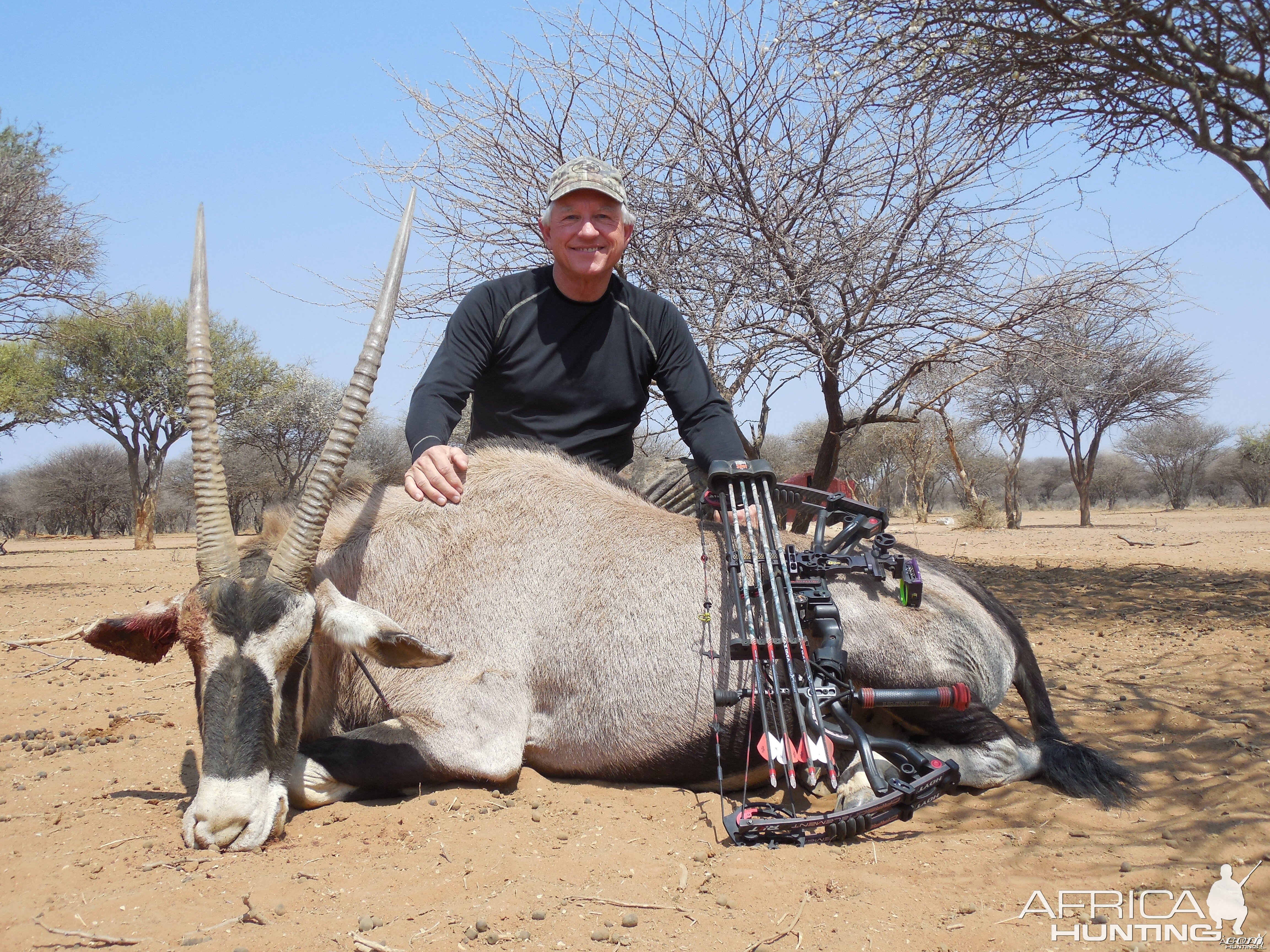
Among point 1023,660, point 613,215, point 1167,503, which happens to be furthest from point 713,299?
point 1167,503

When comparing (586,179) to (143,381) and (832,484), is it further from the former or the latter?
(143,381)

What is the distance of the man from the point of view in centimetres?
408

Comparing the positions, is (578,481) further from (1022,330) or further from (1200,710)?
(1022,330)

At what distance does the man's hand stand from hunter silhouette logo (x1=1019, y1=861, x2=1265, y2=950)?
2.36 m

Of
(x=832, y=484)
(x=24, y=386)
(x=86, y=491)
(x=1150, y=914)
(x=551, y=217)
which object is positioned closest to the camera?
(x=1150, y=914)

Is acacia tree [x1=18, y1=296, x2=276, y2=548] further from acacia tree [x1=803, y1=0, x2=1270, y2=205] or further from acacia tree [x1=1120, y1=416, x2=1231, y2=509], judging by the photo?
acacia tree [x1=1120, y1=416, x2=1231, y2=509]

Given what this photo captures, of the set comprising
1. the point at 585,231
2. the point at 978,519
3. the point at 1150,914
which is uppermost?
the point at 585,231

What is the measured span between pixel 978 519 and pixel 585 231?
2436cm

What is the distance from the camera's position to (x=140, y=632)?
10.3 ft

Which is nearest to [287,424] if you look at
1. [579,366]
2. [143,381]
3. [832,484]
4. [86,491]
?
[143,381]

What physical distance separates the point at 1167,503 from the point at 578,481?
194 feet

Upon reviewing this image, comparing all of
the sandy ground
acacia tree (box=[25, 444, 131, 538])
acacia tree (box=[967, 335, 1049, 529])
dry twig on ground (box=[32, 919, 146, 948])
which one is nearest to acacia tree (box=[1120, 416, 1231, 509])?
acacia tree (box=[967, 335, 1049, 529])

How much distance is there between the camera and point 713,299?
8.69m

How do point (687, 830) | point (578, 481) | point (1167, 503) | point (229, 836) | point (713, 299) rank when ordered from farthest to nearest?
point (1167, 503), point (713, 299), point (578, 481), point (687, 830), point (229, 836)
